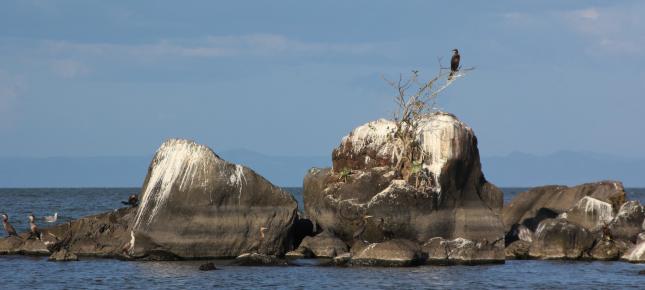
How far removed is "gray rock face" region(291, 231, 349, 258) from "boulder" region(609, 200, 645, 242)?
456 inches

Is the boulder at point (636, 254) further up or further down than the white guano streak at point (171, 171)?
further down

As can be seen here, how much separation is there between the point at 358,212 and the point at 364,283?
7.85m

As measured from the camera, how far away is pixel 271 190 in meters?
42.2

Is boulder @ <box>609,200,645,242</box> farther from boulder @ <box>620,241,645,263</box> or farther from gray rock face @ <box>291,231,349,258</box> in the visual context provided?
gray rock face @ <box>291,231,349,258</box>

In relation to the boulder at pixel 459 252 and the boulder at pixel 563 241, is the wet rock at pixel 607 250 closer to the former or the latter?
the boulder at pixel 563 241

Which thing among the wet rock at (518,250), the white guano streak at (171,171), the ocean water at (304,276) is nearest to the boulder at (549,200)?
the wet rock at (518,250)

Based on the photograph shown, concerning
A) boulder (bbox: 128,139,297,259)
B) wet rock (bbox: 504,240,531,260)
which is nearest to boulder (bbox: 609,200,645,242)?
wet rock (bbox: 504,240,531,260)

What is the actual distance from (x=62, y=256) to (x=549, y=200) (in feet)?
76.4

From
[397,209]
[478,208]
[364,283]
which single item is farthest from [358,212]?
[364,283]

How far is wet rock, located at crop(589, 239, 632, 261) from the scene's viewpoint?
42.8 meters

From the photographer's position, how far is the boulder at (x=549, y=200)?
50812 millimetres

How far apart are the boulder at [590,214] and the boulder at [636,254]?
3.99 metres

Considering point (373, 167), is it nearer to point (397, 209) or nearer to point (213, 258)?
point (397, 209)

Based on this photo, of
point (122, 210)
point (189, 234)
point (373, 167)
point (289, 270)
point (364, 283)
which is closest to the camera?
point (364, 283)
